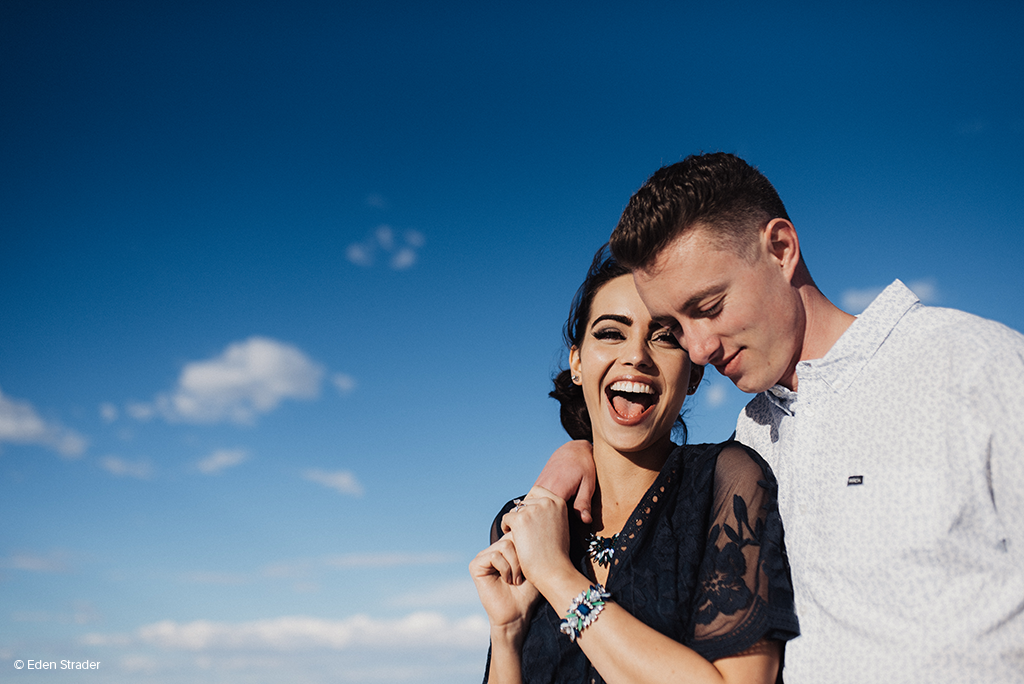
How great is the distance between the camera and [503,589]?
12.0ft

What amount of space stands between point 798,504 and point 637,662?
876 millimetres

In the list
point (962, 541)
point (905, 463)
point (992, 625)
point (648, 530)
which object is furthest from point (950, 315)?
point (648, 530)

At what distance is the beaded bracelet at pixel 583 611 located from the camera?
309cm

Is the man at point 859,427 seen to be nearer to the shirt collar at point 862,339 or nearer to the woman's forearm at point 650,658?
the shirt collar at point 862,339

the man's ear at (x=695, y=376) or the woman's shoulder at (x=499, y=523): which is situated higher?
the man's ear at (x=695, y=376)

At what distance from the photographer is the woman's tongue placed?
3.81 meters

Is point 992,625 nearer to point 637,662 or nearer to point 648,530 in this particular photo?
point 637,662

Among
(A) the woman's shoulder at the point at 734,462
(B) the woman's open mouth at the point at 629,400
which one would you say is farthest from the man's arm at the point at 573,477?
(A) the woman's shoulder at the point at 734,462

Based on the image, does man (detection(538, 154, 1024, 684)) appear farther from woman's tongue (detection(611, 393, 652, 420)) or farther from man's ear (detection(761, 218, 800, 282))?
woman's tongue (detection(611, 393, 652, 420))

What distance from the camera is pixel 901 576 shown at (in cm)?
257

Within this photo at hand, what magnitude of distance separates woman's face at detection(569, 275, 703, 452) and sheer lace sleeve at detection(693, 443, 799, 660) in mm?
596

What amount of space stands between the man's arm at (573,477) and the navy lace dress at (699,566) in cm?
17

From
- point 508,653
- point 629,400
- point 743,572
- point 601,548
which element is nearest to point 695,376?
point 629,400

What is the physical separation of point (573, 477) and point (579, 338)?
0.82 m
